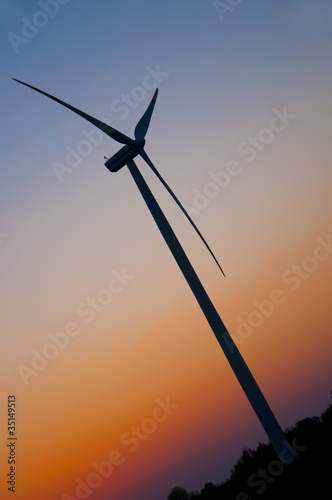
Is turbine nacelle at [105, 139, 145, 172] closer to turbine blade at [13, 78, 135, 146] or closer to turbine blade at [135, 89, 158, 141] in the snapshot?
turbine blade at [13, 78, 135, 146]

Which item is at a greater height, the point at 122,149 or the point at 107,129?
the point at 107,129

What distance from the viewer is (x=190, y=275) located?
26609 millimetres

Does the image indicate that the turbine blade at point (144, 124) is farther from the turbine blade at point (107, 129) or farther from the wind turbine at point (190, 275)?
the turbine blade at point (107, 129)

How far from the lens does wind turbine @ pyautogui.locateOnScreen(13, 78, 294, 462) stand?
23844 millimetres

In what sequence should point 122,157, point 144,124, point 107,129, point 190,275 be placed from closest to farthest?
1. point 190,275
2. point 122,157
3. point 107,129
4. point 144,124

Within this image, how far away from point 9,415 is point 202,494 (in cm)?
18103

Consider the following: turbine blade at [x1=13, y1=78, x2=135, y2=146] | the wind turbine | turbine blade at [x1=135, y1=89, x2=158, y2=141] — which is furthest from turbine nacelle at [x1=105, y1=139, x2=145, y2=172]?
turbine blade at [x1=135, y1=89, x2=158, y2=141]

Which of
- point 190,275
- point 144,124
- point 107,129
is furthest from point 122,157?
point 190,275

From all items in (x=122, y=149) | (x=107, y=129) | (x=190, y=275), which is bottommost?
(x=190, y=275)

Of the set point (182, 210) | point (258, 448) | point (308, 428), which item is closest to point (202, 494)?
point (258, 448)

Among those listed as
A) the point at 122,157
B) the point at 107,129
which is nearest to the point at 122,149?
the point at 122,157

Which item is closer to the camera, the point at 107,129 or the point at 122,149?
the point at 122,149

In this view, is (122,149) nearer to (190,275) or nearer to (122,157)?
(122,157)

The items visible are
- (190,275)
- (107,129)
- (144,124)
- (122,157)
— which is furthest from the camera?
(144,124)
